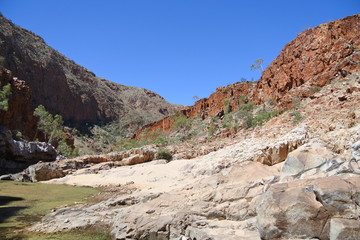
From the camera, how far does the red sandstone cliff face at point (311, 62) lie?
24.5m

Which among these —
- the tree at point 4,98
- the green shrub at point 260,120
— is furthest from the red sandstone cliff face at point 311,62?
the tree at point 4,98

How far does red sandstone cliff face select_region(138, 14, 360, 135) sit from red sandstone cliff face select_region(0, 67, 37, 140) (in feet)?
103

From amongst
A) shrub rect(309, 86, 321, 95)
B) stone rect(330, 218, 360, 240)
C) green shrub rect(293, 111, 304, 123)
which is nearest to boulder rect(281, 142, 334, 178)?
stone rect(330, 218, 360, 240)

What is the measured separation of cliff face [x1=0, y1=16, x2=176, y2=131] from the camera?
6131 centimetres

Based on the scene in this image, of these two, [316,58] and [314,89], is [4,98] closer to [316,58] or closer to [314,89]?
[314,89]

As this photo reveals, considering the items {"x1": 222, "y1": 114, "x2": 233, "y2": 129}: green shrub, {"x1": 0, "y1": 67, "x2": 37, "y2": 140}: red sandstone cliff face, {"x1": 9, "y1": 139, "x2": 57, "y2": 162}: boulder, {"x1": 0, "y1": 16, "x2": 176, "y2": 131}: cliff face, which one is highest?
{"x1": 0, "y1": 16, "x2": 176, "y2": 131}: cliff face

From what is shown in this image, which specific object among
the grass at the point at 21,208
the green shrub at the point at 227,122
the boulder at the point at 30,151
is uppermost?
the green shrub at the point at 227,122

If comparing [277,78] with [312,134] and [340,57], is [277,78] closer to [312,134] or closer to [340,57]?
[340,57]

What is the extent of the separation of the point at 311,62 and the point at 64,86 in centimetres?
6319

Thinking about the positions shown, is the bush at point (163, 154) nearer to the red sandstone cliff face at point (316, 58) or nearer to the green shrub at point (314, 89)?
the red sandstone cliff face at point (316, 58)

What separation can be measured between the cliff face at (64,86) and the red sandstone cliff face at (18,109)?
17754 millimetres

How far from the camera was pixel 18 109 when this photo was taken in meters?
35.6

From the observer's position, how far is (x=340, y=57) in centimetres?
2631

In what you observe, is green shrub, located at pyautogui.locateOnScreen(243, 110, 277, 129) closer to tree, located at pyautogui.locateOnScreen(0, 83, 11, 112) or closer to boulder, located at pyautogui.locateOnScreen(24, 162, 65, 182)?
boulder, located at pyautogui.locateOnScreen(24, 162, 65, 182)
